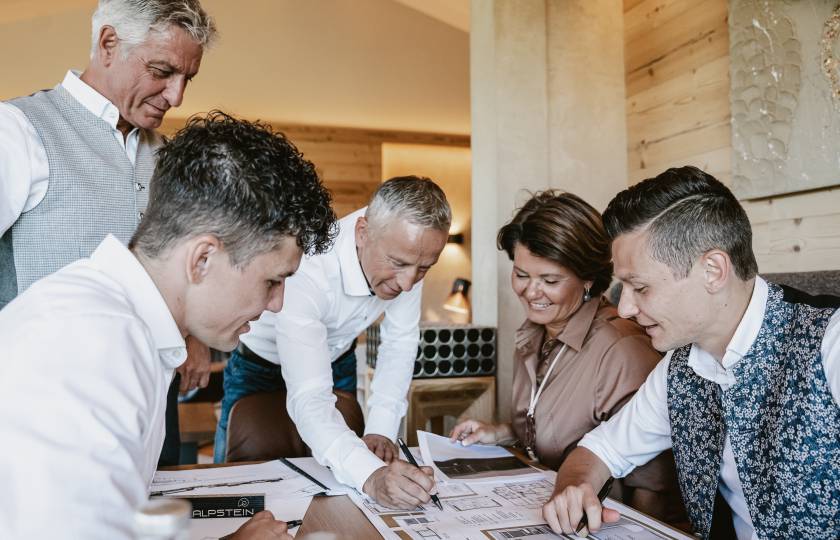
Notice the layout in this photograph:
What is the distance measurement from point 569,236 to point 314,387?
2.59ft

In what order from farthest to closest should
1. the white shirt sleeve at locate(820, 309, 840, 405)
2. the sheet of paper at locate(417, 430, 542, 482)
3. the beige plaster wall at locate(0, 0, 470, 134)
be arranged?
the beige plaster wall at locate(0, 0, 470, 134) → the sheet of paper at locate(417, 430, 542, 482) → the white shirt sleeve at locate(820, 309, 840, 405)

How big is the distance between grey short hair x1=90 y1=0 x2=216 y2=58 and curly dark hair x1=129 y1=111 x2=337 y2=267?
71 cm

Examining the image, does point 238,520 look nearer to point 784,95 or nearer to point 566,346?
point 566,346

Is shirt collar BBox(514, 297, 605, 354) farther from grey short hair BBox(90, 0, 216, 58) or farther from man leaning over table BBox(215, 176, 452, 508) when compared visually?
grey short hair BBox(90, 0, 216, 58)

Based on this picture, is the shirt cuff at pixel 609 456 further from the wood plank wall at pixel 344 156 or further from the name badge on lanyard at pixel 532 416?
the wood plank wall at pixel 344 156

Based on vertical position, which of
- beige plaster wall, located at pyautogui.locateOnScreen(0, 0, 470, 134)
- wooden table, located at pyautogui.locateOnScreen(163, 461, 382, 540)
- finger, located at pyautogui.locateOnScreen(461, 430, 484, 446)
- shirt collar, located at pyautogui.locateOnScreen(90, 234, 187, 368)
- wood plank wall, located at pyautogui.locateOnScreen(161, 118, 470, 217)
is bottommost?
wooden table, located at pyautogui.locateOnScreen(163, 461, 382, 540)

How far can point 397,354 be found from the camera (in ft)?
7.09

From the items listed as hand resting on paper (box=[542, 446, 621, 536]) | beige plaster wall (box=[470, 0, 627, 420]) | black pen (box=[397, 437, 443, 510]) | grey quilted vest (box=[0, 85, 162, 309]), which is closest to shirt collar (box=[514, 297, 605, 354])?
black pen (box=[397, 437, 443, 510])

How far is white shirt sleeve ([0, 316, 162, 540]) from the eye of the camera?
63cm

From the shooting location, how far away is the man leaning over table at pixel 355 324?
5.32 feet

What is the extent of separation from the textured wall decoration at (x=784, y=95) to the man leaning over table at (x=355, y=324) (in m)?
1.35

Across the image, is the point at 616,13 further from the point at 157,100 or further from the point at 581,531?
the point at 581,531

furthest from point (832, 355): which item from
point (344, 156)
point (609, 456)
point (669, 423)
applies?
point (344, 156)

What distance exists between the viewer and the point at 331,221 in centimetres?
110
